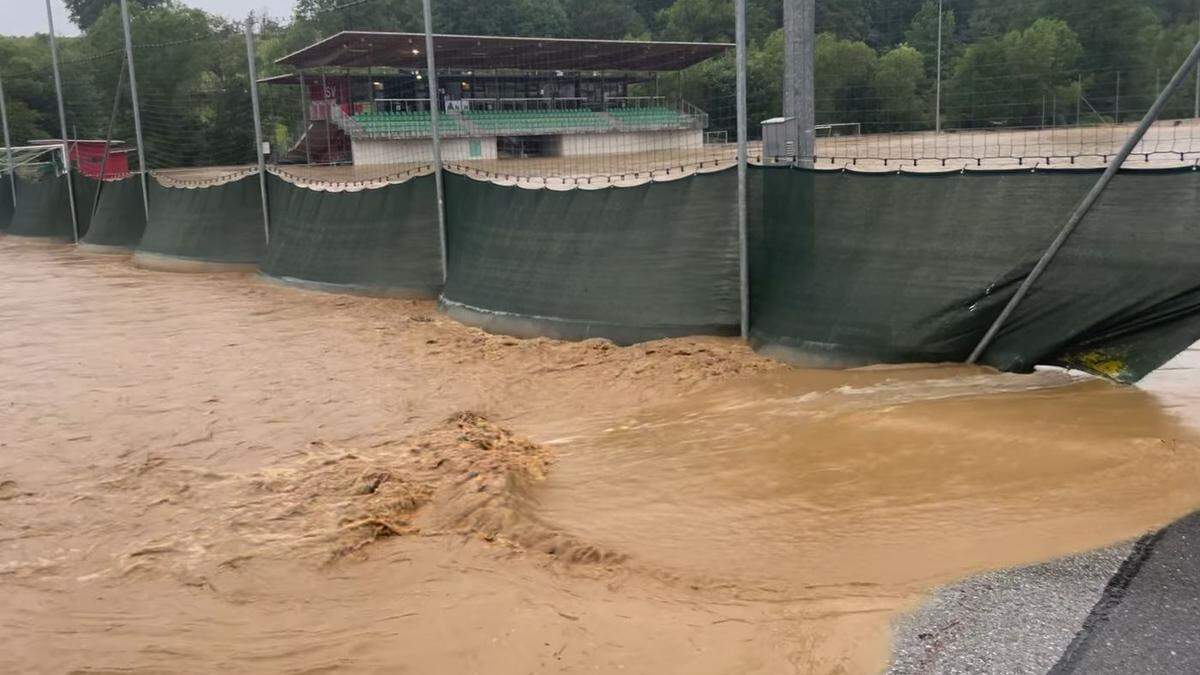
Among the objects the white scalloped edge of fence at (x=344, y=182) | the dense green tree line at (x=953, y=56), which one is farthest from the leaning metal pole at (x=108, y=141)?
the dense green tree line at (x=953, y=56)

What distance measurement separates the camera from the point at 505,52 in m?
14.9

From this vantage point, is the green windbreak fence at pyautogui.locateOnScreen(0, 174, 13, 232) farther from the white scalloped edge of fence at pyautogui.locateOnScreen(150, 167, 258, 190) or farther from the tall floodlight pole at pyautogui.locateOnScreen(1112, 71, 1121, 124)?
the tall floodlight pole at pyautogui.locateOnScreen(1112, 71, 1121, 124)

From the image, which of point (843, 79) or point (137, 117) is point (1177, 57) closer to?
point (843, 79)

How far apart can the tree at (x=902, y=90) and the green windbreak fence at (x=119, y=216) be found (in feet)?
47.4

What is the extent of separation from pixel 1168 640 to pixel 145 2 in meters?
82.6

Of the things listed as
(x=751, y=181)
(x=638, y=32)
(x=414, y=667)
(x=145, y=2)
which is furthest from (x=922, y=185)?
(x=145, y=2)

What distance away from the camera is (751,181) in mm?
7945

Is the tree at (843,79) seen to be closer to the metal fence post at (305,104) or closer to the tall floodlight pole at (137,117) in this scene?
the metal fence post at (305,104)

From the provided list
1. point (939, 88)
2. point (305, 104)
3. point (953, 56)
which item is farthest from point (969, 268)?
point (305, 104)

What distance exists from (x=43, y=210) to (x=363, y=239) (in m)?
13.2

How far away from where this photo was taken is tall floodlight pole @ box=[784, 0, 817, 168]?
8.02 metres

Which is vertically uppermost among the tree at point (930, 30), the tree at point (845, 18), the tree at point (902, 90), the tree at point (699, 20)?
the tree at point (699, 20)

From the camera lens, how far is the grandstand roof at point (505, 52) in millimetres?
11914

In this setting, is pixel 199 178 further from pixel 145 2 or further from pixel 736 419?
pixel 145 2
